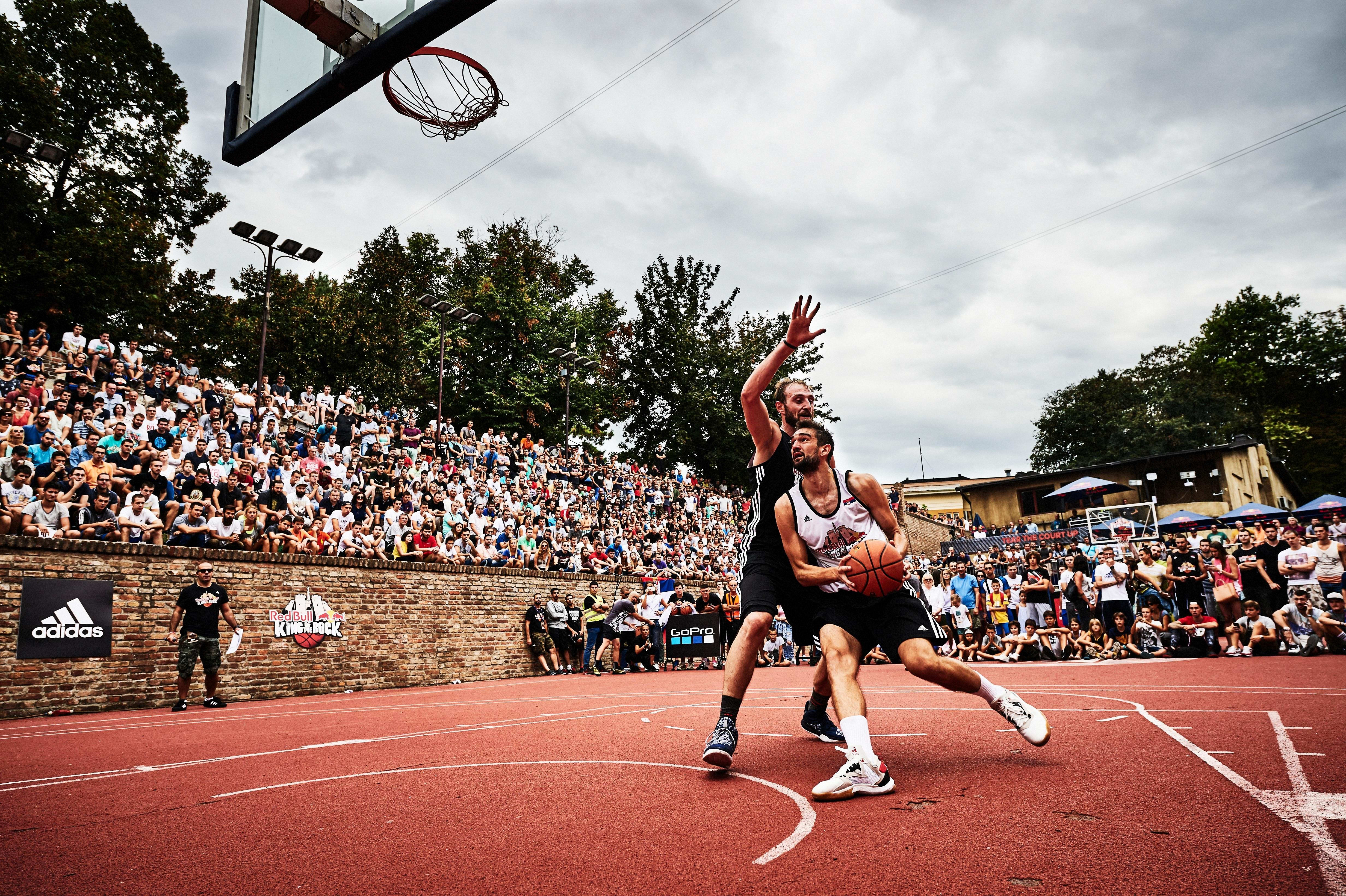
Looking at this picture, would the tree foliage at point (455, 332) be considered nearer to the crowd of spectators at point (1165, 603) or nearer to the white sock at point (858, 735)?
the crowd of spectators at point (1165, 603)

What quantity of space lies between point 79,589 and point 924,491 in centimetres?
6340

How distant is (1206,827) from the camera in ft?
9.08

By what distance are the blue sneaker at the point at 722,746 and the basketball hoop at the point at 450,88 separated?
5.39 m

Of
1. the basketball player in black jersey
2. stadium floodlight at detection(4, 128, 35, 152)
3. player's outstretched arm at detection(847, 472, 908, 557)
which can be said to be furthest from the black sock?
stadium floodlight at detection(4, 128, 35, 152)

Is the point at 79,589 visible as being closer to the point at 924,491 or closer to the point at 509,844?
the point at 509,844

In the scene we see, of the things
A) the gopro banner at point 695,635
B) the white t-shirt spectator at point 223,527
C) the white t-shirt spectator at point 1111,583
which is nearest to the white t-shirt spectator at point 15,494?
the white t-shirt spectator at point 223,527

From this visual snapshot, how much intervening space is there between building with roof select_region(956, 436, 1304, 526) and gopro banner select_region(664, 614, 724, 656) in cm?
3030

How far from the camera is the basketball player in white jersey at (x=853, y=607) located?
12.2 ft

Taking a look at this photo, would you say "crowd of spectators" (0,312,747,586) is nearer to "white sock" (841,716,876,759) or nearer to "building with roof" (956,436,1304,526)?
"white sock" (841,716,876,759)

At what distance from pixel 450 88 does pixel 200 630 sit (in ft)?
27.2

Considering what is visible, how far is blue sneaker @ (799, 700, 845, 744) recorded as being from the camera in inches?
201

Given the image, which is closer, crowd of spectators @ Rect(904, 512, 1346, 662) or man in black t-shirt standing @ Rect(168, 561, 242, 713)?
man in black t-shirt standing @ Rect(168, 561, 242, 713)

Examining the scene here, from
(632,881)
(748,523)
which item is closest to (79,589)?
(748,523)

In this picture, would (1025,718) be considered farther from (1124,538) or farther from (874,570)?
(1124,538)
